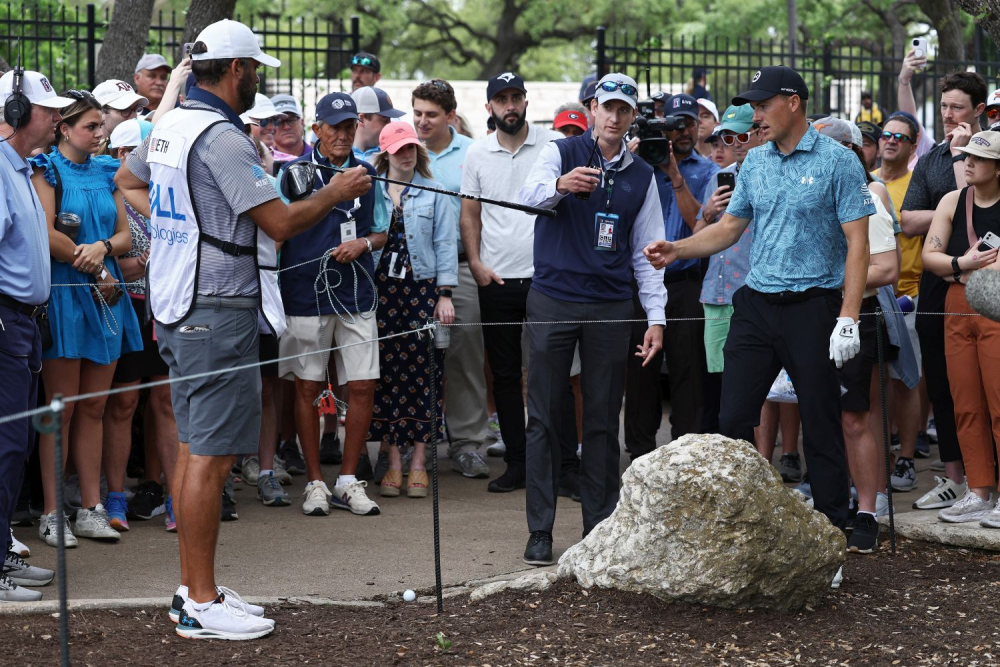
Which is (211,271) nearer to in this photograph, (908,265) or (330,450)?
(330,450)

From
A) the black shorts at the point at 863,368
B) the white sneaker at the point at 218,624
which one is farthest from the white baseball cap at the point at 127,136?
the black shorts at the point at 863,368

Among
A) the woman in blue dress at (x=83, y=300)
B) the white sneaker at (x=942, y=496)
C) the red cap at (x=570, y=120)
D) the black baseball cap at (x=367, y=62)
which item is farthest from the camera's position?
the black baseball cap at (x=367, y=62)

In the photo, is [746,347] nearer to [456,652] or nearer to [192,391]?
[456,652]

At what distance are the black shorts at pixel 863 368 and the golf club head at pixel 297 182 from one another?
285cm

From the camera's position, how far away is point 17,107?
5094 millimetres

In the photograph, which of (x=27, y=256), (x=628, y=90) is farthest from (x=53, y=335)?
(x=628, y=90)

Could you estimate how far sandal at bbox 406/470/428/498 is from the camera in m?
7.09

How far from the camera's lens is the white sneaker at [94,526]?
5.92 m

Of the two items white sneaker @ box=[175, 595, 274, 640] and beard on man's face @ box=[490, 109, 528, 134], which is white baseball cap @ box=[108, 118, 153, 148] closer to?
beard on man's face @ box=[490, 109, 528, 134]

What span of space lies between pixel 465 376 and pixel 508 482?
88 centimetres

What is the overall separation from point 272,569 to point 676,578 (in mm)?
1952

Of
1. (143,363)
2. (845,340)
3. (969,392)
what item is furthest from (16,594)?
(969,392)

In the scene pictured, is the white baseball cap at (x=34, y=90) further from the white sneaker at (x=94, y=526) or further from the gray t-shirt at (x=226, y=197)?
the white sneaker at (x=94, y=526)

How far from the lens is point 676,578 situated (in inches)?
181
